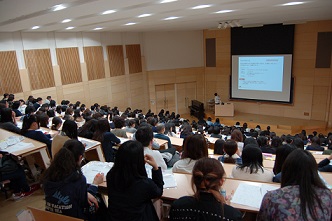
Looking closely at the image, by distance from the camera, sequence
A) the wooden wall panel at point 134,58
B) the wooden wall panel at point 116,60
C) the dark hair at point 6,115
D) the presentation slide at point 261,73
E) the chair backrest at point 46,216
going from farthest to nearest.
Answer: the wooden wall panel at point 134,58, the presentation slide at point 261,73, the wooden wall panel at point 116,60, the dark hair at point 6,115, the chair backrest at point 46,216

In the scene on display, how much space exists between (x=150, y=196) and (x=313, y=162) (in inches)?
50.3

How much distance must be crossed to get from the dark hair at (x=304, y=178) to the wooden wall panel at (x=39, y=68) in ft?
34.4

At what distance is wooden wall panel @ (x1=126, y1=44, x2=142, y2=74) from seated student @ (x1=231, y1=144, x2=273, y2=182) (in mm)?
11657

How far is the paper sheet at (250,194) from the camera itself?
2.44 metres

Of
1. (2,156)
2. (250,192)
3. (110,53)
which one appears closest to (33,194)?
(2,156)

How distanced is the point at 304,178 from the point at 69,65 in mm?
11242

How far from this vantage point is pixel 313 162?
2004 mm

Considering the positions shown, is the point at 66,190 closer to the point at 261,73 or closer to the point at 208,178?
the point at 208,178

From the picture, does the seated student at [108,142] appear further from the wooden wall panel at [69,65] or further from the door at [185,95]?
the door at [185,95]

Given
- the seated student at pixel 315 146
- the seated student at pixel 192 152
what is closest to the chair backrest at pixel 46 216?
the seated student at pixel 192 152

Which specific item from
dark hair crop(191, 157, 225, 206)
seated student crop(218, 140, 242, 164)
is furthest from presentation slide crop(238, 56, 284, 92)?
dark hair crop(191, 157, 225, 206)

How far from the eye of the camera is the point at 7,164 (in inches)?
158

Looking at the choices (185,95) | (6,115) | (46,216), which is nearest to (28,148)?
(46,216)

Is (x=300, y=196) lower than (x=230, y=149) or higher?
higher
